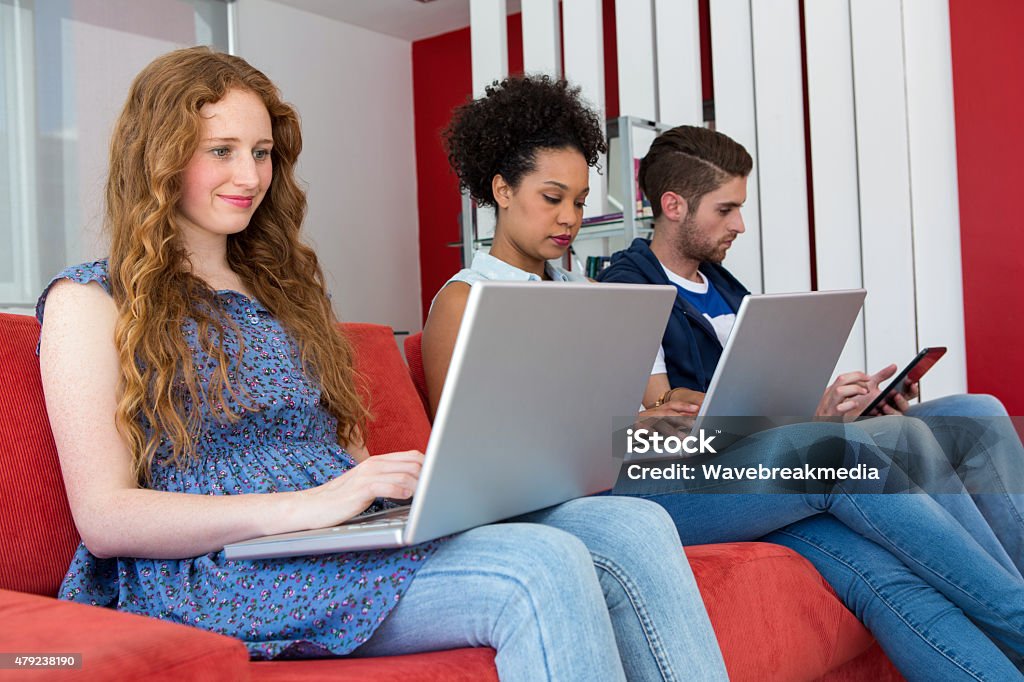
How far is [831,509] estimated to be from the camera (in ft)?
5.15

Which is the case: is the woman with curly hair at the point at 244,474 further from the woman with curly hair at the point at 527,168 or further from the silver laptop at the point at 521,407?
the woman with curly hair at the point at 527,168

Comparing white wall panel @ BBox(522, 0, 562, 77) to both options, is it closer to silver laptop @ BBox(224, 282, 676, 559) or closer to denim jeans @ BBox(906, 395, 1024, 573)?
denim jeans @ BBox(906, 395, 1024, 573)

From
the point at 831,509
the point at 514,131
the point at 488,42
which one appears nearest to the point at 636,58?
the point at 488,42

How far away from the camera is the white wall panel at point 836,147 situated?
3248mm

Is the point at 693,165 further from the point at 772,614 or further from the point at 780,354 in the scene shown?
the point at 772,614

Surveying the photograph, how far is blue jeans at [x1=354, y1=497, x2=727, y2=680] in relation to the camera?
977mm

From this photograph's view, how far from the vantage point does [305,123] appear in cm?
547

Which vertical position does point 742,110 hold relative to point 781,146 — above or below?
above

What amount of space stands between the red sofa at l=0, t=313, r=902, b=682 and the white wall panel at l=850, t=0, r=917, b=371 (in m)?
1.62

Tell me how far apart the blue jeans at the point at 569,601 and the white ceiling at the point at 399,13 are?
440cm

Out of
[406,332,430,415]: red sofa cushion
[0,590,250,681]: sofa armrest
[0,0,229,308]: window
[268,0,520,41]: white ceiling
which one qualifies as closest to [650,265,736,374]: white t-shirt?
[406,332,430,415]: red sofa cushion

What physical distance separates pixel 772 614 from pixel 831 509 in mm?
194

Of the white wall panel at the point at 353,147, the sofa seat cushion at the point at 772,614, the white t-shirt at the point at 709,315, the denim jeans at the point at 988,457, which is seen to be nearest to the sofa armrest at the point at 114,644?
the sofa seat cushion at the point at 772,614

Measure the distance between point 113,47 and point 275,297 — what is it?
383 cm
